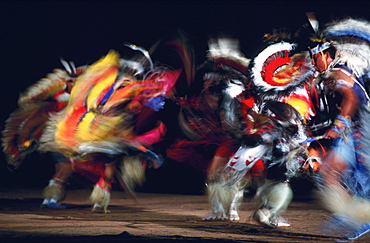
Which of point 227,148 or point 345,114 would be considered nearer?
point 345,114

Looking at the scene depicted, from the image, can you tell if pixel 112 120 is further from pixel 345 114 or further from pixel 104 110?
pixel 345 114

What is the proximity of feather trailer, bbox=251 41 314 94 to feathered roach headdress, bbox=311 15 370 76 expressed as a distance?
470 mm

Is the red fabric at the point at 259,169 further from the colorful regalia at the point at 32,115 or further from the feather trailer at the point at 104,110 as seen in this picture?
the colorful regalia at the point at 32,115

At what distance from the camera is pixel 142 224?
7.91 meters

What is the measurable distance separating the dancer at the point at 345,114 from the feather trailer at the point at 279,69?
283 mm

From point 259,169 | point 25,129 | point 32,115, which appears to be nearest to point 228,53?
point 259,169

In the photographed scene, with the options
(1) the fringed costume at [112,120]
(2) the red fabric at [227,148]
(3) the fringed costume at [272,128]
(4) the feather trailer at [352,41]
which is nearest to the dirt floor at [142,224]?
(3) the fringed costume at [272,128]

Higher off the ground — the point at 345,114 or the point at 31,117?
the point at 345,114

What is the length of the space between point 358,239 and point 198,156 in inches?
156

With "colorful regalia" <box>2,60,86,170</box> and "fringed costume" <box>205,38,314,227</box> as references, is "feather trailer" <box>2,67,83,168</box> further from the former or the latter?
"fringed costume" <box>205,38,314,227</box>

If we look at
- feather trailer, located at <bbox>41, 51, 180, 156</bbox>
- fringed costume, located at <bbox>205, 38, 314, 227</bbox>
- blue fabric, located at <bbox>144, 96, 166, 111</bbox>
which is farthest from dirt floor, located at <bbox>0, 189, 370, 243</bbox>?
blue fabric, located at <bbox>144, 96, 166, 111</bbox>

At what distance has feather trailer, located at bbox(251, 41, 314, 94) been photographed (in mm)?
8711

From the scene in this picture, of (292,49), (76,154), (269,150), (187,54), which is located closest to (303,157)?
(269,150)

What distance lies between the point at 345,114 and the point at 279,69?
147 centimetres
